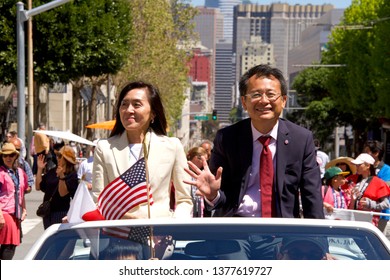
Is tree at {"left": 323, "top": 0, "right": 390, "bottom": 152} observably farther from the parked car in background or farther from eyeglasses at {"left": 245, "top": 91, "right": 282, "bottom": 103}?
the parked car in background

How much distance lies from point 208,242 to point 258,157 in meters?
1.88

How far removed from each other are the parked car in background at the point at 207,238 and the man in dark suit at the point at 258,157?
1.56 meters

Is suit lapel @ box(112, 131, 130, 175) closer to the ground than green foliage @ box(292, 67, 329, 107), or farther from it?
farther from it

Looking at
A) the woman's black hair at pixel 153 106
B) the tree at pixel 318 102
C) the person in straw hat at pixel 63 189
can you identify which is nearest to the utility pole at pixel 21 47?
the person in straw hat at pixel 63 189

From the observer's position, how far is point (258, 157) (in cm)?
694

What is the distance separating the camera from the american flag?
6.46 meters

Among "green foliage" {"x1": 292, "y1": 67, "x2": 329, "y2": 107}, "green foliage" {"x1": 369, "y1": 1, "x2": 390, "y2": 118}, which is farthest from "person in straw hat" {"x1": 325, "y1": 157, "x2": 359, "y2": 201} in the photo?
"green foliage" {"x1": 292, "y1": 67, "x2": 329, "y2": 107}

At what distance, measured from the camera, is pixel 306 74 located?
111625 millimetres

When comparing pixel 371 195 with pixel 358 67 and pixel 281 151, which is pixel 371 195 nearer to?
pixel 281 151

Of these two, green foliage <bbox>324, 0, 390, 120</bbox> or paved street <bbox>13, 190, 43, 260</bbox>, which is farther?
green foliage <bbox>324, 0, 390, 120</bbox>

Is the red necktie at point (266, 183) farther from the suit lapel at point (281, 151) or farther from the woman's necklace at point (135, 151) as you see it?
the woman's necklace at point (135, 151)

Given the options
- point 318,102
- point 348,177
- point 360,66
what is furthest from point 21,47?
point 318,102

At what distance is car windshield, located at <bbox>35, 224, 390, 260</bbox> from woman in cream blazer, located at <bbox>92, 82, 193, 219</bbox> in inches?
74.9
